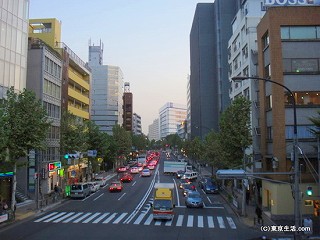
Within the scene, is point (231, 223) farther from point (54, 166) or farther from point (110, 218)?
point (54, 166)

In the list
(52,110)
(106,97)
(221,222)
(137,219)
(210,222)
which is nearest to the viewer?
(210,222)

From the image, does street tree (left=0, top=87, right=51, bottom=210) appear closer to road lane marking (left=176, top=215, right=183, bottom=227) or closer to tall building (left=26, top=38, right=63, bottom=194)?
tall building (left=26, top=38, right=63, bottom=194)

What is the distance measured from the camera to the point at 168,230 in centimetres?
2977

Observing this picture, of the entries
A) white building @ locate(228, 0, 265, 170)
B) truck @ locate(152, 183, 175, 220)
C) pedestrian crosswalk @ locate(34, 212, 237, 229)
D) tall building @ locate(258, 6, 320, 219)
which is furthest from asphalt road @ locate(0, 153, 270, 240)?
white building @ locate(228, 0, 265, 170)

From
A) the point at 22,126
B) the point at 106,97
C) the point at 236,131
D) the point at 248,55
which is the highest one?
the point at 106,97

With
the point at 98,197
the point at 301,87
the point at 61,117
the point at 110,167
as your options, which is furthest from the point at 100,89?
the point at 301,87

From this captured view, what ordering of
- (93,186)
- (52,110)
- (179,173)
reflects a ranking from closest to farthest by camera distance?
(93,186) → (52,110) → (179,173)

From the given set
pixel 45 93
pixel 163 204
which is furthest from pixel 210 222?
pixel 45 93

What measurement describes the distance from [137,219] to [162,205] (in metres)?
2.75

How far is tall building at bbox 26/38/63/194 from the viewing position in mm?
53844

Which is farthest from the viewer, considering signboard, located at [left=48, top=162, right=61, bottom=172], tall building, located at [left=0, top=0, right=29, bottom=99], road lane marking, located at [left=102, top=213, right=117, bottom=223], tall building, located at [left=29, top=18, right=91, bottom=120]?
tall building, located at [left=29, top=18, right=91, bottom=120]

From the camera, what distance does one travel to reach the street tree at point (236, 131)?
1654 inches

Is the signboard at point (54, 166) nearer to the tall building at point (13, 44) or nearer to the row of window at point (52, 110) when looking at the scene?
the row of window at point (52, 110)

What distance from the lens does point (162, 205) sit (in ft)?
112
